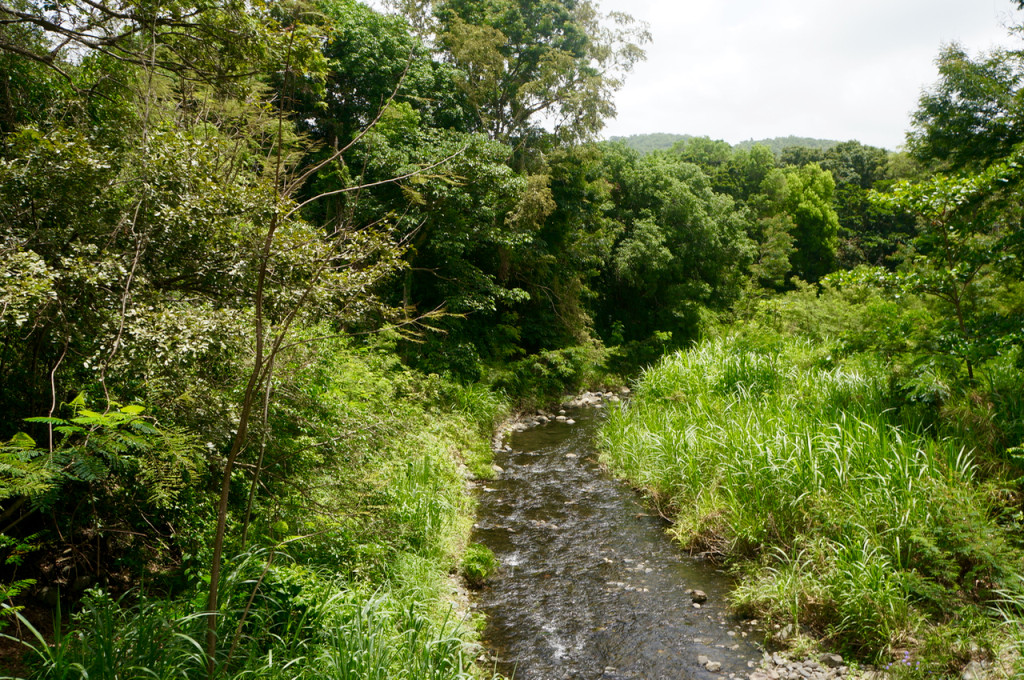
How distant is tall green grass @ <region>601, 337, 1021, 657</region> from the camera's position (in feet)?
13.4

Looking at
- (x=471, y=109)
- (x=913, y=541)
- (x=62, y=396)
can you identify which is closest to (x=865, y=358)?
(x=913, y=541)

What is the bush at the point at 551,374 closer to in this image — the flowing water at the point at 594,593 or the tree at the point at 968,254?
the flowing water at the point at 594,593

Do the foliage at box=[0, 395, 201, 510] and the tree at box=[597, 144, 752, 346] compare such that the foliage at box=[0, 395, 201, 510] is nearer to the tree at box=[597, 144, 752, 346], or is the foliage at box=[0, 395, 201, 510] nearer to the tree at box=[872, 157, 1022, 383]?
the tree at box=[872, 157, 1022, 383]

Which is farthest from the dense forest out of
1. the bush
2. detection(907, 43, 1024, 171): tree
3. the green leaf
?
detection(907, 43, 1024, 171): tree

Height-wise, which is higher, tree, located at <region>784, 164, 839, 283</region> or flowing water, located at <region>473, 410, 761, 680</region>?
tree, located at <region>784, 164, 839, 283</region>

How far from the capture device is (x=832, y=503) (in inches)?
201

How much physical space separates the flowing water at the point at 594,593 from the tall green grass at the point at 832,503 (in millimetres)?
381

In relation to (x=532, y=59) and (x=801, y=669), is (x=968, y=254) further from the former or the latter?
(x=532, y=59)

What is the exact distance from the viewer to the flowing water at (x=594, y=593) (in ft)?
13.5

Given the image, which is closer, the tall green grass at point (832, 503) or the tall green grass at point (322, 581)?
the tall green grass at point (322, 581)

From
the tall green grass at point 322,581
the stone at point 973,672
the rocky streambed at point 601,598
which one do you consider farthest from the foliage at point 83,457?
the stone at point 973,672

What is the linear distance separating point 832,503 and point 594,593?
2.30 m

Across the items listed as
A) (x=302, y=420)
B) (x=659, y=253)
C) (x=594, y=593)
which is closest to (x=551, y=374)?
(x=659, y=253)

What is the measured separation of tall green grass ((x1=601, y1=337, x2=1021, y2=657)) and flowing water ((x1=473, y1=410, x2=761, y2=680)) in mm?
381
